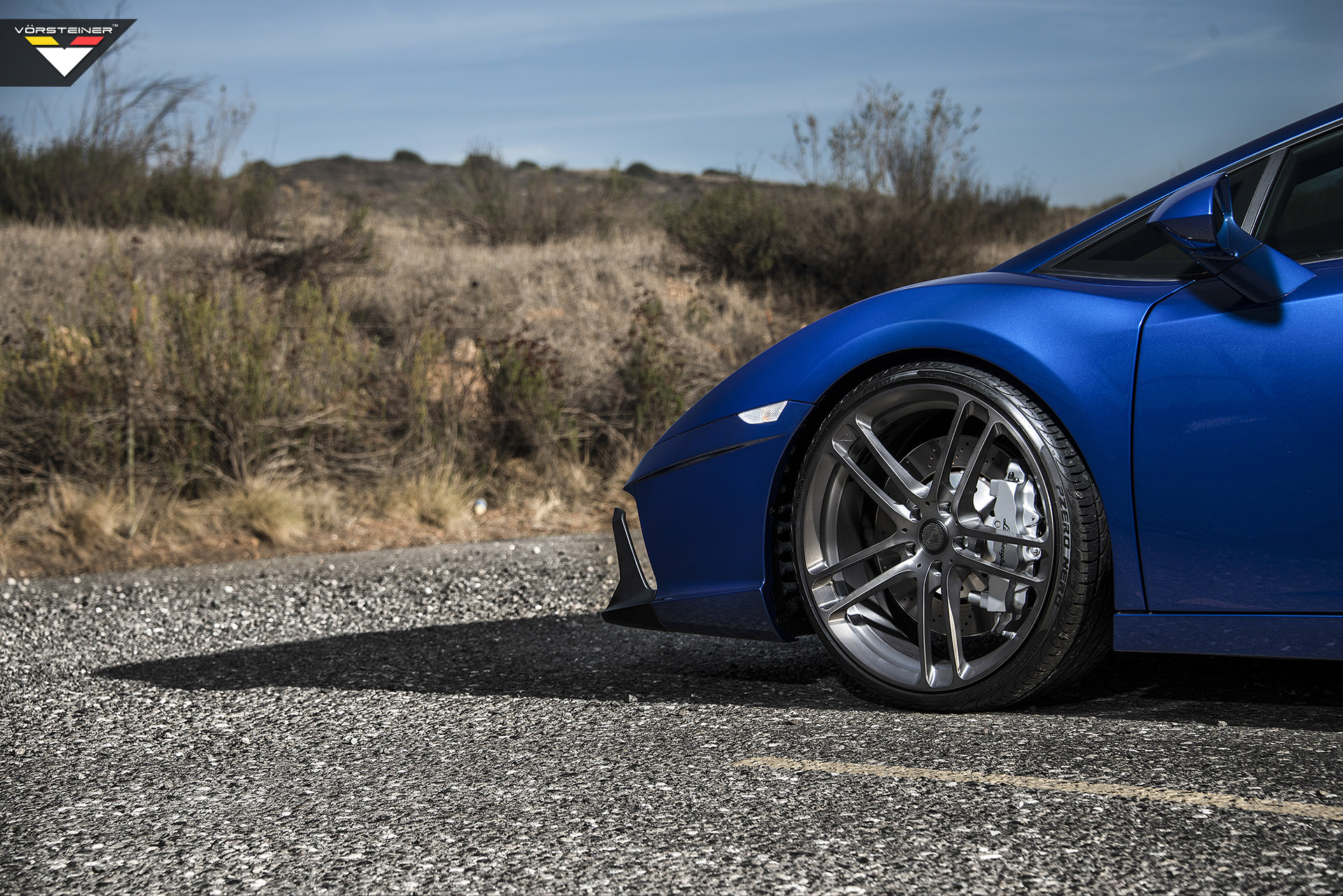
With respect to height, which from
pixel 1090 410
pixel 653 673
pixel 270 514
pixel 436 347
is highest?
pixel 436 347

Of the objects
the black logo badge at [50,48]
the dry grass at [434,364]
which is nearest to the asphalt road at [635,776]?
the dry grass at [434,364]

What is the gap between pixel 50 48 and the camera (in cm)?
930

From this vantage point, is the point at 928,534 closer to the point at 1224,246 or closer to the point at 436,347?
the point at 1224,246

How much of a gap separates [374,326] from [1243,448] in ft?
38.3

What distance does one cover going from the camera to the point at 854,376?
3.10m

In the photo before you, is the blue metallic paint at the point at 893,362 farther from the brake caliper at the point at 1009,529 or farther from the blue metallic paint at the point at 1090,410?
the brake caliper at the point at 1009,529

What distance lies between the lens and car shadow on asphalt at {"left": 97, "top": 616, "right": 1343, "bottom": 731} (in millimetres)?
3002

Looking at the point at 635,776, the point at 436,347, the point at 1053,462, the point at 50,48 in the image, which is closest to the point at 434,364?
the point at 436,347

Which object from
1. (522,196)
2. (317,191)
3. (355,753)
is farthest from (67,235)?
(355,753)

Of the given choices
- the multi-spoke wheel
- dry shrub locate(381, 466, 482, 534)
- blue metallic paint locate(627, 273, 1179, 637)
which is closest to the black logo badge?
dry shrub locate(381, 466, 482, 534)

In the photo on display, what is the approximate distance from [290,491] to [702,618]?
232 inches

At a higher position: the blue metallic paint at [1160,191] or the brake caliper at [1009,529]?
the blue metallic paint at [1160,191]

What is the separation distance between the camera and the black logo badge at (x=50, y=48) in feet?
27.9

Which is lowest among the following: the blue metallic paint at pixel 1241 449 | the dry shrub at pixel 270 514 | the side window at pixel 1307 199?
the dry shrub at pixel 270 514
